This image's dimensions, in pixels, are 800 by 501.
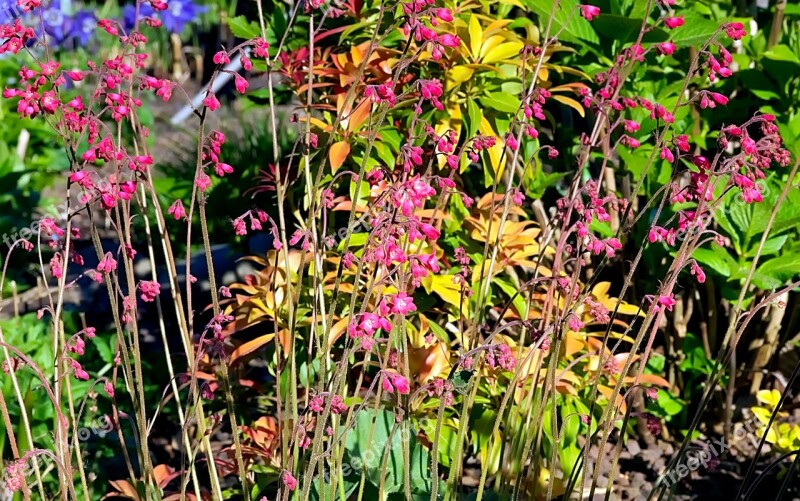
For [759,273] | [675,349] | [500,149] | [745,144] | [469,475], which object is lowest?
[469,475]

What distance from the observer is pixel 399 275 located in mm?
1710

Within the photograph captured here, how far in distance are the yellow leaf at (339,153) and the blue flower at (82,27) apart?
227 inches

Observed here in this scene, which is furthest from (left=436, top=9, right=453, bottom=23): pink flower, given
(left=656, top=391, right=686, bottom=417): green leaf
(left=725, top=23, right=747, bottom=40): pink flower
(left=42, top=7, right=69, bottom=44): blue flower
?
(left=42, top=7, right=69, bottom=44): blue flower

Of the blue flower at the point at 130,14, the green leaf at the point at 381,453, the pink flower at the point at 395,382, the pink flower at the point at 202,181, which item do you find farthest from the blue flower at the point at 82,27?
the pink flower at the point at 395,382

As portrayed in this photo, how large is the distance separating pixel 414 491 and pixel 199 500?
0.49 meters

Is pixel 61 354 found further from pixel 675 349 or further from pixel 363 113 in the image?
pixel 675 349

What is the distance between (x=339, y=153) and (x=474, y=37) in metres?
0.47

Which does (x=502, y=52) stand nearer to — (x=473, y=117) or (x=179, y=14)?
(x=473, y=117)

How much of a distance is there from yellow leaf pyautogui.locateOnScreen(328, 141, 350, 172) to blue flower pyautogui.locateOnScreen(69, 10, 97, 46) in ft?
18.9

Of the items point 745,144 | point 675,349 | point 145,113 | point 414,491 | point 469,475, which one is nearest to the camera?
point 745,144

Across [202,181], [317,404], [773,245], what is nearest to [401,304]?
[317,404]

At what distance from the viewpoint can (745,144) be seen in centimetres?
157

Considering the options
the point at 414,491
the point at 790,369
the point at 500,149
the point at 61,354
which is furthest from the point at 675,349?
the point at 61,354

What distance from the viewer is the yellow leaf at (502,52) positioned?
238cm
